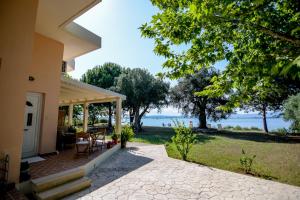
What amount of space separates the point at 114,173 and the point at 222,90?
4958 mm

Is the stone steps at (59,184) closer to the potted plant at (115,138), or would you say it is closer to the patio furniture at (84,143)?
the patio furniture at (84,143)

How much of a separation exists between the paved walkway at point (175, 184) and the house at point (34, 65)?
8.80 feet

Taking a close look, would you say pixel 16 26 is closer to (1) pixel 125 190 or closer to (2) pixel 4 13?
(2) pixel 4 13

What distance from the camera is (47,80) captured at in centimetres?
838

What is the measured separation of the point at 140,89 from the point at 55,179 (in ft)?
64.9

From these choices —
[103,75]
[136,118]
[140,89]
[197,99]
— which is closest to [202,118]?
[197,99]

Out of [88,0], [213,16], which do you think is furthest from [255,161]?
[88,0]

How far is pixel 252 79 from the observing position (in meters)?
4.02

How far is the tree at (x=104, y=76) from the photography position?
29.9m

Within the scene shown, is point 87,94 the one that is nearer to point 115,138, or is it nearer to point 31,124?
point 115,138

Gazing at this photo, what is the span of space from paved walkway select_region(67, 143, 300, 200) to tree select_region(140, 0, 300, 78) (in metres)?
3.45

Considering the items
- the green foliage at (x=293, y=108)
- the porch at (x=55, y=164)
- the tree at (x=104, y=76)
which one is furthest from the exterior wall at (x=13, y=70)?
the tree at (x=104, y=76)

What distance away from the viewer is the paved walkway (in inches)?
209

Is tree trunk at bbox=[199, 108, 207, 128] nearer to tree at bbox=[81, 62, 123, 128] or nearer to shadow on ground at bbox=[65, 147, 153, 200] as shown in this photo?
tree at bbox=[81, 62, 123, 128]
